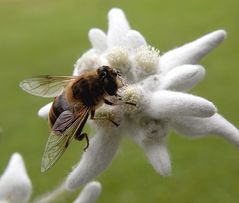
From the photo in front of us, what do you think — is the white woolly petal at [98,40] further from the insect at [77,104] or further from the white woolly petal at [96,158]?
the white woolly petal at [96,158]

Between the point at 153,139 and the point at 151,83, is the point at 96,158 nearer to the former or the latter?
the point at 153,139

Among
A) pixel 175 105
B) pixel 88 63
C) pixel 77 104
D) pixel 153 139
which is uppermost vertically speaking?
pixel 88 63

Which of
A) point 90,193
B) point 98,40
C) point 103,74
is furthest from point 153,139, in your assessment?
point 98,40

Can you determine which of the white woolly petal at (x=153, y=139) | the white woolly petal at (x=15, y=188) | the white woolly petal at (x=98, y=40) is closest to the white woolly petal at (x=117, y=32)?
the white woolly petal at (x=98, y=40)

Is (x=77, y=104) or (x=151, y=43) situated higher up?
(x=77, y=104)

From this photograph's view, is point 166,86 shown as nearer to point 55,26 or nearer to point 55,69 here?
point 55,69

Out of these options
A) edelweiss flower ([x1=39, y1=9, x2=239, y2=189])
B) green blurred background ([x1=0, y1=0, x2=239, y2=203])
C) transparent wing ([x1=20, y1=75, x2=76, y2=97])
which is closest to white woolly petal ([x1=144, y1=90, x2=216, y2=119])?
edelweiss flower ([x1=39, y1=9, x2=239, y2=189])

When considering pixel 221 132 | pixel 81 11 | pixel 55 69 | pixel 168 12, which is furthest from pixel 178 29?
pixel 221 132
